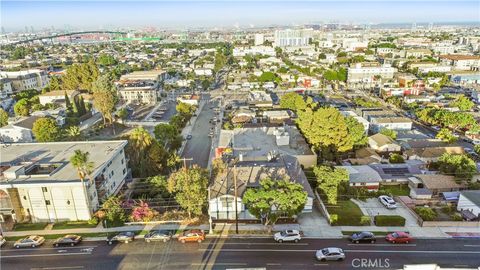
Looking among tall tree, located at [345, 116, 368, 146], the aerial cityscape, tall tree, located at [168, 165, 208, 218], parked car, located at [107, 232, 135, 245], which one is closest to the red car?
the aerial cityscape

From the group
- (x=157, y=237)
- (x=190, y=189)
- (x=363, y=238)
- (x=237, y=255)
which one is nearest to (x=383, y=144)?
(x=363, y=238)

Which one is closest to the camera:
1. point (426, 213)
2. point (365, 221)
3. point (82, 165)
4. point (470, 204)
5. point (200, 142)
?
point (82, 165)

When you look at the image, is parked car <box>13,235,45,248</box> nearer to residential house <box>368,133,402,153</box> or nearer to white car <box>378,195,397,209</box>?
white car <box>378,195,397,209</box>

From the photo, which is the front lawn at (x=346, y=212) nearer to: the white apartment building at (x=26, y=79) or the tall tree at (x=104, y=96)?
the tall tree at (x=104, y=96)

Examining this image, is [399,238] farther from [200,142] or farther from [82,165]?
[200,142]

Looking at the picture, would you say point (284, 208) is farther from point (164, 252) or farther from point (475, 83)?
point (475, 83)

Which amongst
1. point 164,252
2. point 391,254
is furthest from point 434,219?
point 164,252
